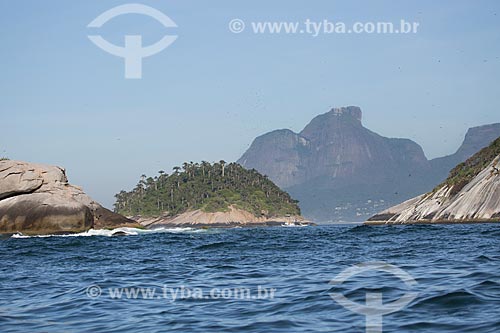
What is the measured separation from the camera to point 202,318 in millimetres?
12594

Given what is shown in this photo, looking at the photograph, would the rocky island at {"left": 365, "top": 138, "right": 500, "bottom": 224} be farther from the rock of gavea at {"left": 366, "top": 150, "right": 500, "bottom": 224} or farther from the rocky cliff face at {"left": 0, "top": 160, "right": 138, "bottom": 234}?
the rocky cliff face at {"left": 0, "top": 160, "right": 138, "bottom": 234}

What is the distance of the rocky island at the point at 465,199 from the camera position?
9288cm

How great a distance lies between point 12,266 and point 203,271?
924cm

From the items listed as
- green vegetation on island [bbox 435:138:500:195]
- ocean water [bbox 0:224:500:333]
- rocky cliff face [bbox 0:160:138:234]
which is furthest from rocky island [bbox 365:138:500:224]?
ocean water [bbox 0:224:500:333]

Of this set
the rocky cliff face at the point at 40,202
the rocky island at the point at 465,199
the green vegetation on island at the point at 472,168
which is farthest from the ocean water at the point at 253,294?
the green vegetation on island at the point at 472,168

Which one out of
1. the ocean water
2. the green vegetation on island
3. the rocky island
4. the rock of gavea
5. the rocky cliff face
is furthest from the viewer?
the green vegetation on island

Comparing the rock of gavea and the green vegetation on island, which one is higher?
the green vegetation on island

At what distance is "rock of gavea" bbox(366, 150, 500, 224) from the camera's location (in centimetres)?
9229

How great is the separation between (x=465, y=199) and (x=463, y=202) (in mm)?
767

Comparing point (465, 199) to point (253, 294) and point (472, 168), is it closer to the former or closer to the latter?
point (472, 168)

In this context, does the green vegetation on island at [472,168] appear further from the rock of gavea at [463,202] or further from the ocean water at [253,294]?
the ocean water at [253,294]

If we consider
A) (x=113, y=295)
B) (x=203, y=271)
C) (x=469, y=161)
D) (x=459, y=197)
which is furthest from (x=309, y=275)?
(x=469, y=161)

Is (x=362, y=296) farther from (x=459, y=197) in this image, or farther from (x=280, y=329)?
(x=459, y=197)

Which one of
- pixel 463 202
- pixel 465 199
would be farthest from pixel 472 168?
pixel 463 202
